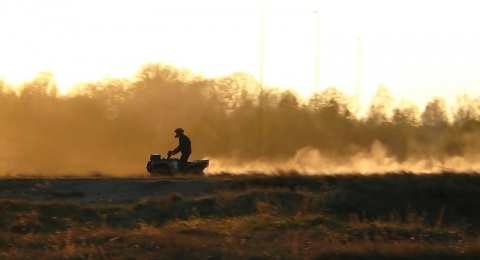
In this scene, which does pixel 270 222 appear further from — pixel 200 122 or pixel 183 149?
pixel 200 122

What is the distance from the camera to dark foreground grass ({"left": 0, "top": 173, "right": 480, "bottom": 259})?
693 inches

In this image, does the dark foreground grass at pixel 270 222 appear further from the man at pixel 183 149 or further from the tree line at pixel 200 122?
the tree line at pixel 200 122

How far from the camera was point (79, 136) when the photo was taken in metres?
83.6

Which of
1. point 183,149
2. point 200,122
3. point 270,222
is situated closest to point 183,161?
point 183,149

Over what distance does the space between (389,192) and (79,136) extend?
5470 cm

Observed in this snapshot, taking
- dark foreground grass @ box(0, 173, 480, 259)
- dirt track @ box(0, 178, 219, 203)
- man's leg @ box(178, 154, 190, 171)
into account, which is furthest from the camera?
man's leg @ box(178, 154, 190, 171)

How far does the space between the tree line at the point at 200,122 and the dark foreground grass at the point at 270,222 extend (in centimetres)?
3113

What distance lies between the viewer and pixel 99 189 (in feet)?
100

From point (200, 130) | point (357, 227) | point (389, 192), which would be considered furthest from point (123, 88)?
point (357, 227)

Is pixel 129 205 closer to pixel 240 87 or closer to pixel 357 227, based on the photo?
pixel 357 227

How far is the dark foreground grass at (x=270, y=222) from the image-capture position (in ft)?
57.8

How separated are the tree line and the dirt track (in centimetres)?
3376

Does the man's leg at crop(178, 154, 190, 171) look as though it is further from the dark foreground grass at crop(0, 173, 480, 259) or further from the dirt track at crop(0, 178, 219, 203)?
the dirt track at crop(0, 178, 219, 203)

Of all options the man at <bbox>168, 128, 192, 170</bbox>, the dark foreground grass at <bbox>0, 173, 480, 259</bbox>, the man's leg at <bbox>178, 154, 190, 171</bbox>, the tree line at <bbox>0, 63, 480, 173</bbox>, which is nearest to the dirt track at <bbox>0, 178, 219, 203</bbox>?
the dark foreground grass at <bbox>0, 173, 480, 259</bbox>
